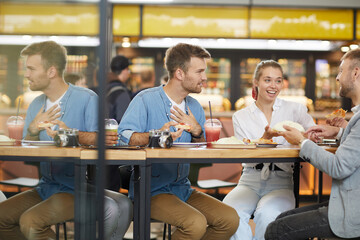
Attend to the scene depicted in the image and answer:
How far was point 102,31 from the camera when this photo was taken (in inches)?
55.7

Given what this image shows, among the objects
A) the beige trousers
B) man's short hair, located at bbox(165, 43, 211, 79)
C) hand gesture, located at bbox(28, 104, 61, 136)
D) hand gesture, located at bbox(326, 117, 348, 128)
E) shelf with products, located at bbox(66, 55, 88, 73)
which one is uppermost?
man's short hair, located at bbox(165, 43, 211, 79)

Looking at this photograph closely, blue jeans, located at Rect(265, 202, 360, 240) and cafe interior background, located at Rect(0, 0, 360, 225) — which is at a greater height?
cafe interior background, located at Rect(0, 0, 360, 225)

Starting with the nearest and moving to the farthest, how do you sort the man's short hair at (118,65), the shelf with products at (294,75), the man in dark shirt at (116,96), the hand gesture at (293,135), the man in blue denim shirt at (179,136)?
the hand gesture at (293,135) → the man in blue denim shirt at (179,136) → the man in dark shirt at (116,96) → the man's short hair at (118,65) → the shelf with products at (294,75)

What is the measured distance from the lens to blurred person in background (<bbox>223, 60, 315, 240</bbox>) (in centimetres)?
253

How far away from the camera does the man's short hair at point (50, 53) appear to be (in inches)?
67.2

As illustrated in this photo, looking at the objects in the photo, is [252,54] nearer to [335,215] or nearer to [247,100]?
[247,100]

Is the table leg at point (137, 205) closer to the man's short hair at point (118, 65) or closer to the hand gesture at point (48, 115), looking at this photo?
the hand gesture at point (48, 115)

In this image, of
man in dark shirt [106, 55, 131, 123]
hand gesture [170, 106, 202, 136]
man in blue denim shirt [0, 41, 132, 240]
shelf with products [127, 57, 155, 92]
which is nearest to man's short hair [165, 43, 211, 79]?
hand gesture [170, 106, 202, 136]

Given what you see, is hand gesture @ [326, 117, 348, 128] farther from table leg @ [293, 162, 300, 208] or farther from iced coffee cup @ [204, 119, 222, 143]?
iced coffee cup @ [204, 119, 222, 143]

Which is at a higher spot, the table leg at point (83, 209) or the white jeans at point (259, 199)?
the table leg at point (83, 209)

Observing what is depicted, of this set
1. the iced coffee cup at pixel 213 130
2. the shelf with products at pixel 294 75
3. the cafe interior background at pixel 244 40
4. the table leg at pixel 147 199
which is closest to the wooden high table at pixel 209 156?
the table leg at pixel 147 199

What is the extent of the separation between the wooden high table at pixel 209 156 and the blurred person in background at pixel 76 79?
516 millimetres

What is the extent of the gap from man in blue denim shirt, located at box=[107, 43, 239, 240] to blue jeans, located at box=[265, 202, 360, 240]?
1.07 ft

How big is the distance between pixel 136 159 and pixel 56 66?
0.58 meters
